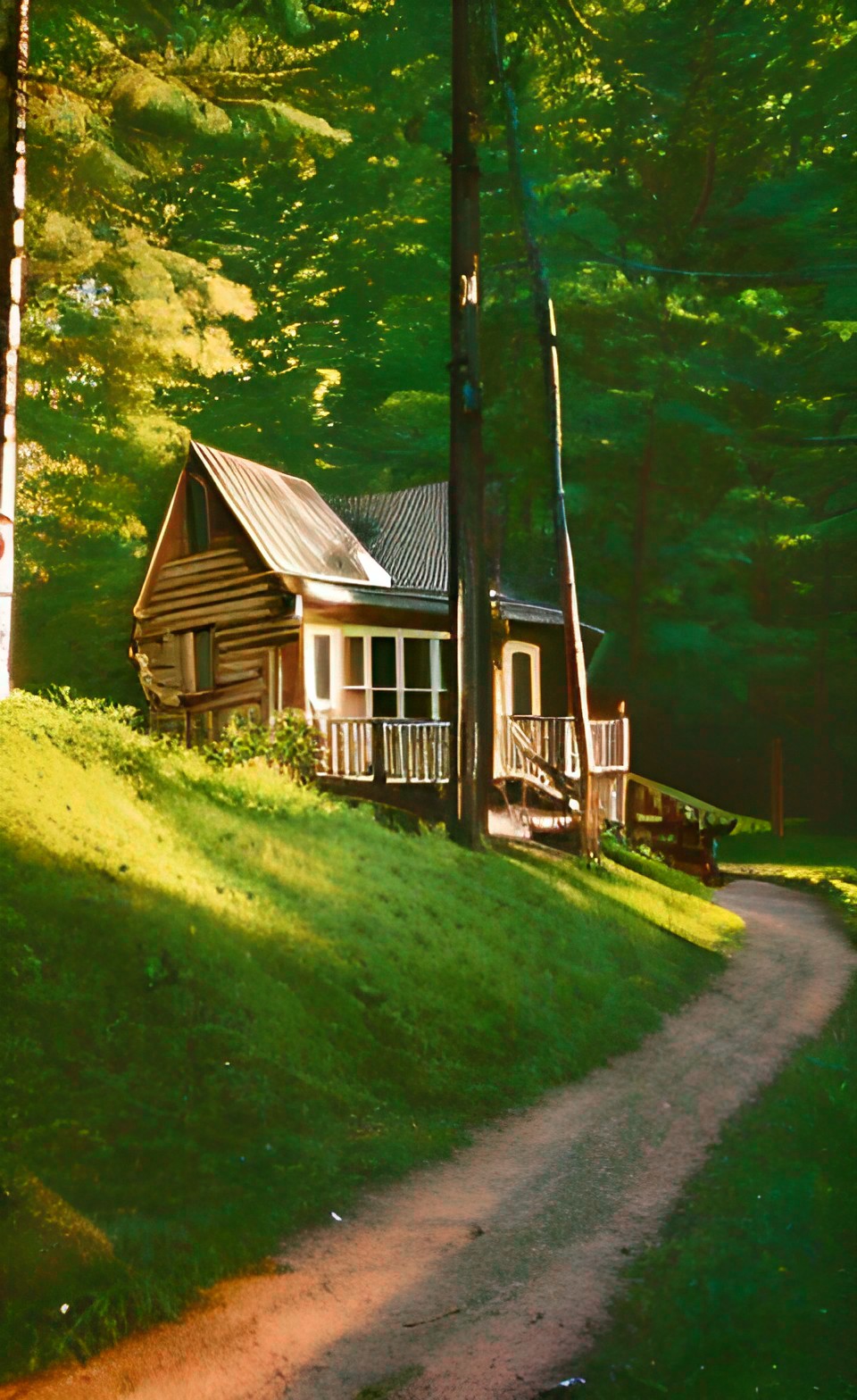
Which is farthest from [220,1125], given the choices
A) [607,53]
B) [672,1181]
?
[607,53]

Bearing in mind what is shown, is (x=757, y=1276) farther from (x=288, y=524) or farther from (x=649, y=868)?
(x=288, y=524)

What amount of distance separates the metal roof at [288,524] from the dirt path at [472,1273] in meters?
11.7

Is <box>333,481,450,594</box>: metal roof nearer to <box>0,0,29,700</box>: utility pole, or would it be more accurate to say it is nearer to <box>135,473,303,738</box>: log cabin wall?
<box>135,473,303,738</box>: log cabin wall

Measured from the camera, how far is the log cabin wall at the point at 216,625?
2158cm

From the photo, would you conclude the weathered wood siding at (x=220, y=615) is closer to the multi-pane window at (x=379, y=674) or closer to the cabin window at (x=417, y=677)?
the multi-pane window at (x=379, y=674)

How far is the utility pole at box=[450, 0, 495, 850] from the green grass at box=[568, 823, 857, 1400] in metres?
7.31

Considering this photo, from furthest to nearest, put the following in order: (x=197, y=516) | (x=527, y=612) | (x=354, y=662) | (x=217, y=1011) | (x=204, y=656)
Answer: (x=527, y=612)
(x=354, y=662)
(x=197, y=516)
(x=204, y=656)
(x=217, y=1011)

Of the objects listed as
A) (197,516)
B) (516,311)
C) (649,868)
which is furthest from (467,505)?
(516,311)

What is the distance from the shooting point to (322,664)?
22109 millimetres

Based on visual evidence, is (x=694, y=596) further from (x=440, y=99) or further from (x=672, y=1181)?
(x=672, y=1181)

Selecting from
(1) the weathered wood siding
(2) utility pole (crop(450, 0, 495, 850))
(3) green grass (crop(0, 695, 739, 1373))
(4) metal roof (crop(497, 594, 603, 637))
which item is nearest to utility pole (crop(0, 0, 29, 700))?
(3) green grass (crop(0, 695, 739, 1373))

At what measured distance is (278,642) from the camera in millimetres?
21688

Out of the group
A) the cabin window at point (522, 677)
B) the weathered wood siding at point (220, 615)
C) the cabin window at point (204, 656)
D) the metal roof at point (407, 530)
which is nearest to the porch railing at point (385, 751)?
the weathered wood siding at point (220, 615)

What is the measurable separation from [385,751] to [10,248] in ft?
31.4
